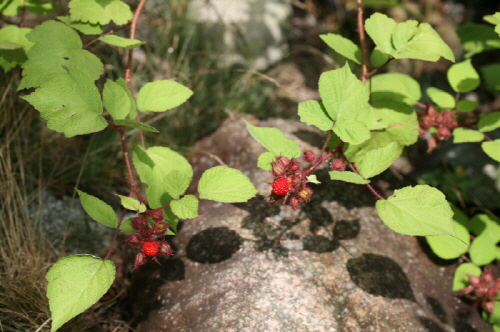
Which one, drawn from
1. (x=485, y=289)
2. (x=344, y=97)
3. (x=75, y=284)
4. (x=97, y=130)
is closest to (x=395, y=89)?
(x=344, y=97)

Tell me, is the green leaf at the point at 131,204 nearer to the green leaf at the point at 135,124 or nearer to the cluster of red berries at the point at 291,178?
the green leaf at the point at 135,124

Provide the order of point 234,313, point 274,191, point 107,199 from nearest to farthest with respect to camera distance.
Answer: point 274,191 < point 234,313 < point 107,199

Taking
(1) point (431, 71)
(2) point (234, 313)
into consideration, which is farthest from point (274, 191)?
(1) point (431, 71)

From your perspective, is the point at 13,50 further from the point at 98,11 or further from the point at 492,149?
the point at 492,149

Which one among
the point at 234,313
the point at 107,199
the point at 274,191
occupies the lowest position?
the point at 107,199

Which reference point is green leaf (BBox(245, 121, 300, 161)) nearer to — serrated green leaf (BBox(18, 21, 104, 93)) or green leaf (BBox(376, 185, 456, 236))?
green leaf (BBox(376, 185, 456, 236))

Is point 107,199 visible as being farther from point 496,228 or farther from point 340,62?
point 340,62

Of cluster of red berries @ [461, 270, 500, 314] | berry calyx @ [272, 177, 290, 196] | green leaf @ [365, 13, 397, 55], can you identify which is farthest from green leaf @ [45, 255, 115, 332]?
cluster of red berries @ [461, 270, 500, 314]
